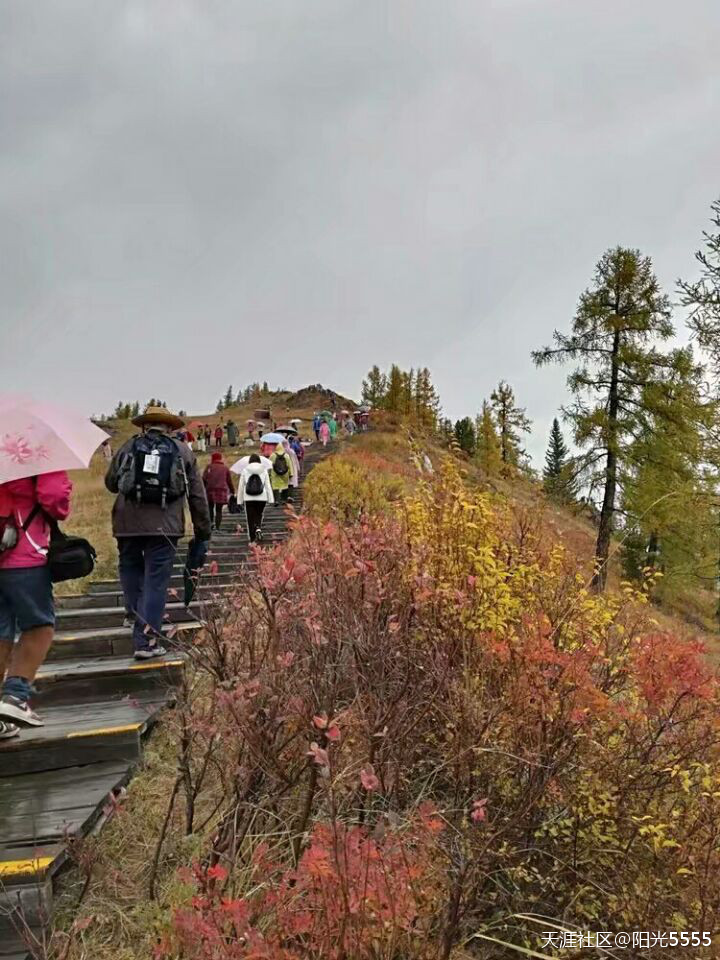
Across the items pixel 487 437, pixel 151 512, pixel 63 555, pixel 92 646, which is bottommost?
pixel 92 646

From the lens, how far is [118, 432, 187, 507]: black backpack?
478 centimetres

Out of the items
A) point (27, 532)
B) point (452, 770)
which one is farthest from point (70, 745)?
point (452, 770)

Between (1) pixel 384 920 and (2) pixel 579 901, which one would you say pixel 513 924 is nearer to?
(2) pixel 579 901

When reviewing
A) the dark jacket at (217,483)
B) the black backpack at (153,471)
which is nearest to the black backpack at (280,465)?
the dark jacket at (217,483)

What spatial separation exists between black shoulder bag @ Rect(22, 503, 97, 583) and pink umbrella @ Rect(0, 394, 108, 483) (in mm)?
324

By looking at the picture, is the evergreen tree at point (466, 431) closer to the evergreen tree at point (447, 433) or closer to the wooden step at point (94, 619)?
the evergreen tree at point (447, 433)

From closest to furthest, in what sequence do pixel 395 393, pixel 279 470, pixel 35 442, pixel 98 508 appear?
pixel 35 442 → pixel 279 470 → pixel 98 508 → pixel 395 393

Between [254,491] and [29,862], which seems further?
[254,491]

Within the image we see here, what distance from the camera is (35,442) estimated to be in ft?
11.0

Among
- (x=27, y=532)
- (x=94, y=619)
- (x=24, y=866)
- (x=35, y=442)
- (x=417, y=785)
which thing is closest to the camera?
(x=24, y=866)

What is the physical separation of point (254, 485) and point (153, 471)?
4577 mm

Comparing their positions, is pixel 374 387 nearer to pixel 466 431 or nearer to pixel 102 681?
pixel 466 431

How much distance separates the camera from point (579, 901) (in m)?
2.70

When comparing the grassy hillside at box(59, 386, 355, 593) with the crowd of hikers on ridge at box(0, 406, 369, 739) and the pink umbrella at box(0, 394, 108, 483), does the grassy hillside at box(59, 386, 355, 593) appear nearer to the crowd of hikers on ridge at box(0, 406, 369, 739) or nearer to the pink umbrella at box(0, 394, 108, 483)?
the crowd of hikers on ridge at box(0, 406, 369, 739)
